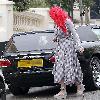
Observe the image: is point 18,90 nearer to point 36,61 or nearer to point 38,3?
point 36,61

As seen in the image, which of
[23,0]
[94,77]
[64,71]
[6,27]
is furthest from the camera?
[23,0]

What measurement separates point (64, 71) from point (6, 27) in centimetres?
1226

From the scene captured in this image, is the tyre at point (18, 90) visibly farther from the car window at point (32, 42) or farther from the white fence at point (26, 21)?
the white fence at point (26, 21)

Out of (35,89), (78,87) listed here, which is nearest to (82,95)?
(78,87)

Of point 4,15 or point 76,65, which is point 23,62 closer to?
point 76,65

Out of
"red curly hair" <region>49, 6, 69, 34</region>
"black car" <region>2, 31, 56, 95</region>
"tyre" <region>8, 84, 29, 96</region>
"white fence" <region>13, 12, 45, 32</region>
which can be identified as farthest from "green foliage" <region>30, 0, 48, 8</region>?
"red curly hair" <region>49, 6, 69, 34</region>

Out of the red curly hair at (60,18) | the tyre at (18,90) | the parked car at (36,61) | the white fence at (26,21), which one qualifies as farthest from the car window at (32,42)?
the white fence at (26,21)

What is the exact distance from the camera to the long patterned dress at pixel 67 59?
1141 centimetres

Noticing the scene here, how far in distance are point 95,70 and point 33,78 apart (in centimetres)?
154

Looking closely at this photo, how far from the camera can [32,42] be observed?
1201 cm

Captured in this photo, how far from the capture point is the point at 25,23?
28.0 metres

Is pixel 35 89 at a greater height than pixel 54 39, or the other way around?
pixel 54 39

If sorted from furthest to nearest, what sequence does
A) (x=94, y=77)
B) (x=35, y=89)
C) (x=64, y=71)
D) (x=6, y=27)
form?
1. (x=6, y=27)
2. (x=35, y=89)
3. (x=94, y=77)
4. (x=64, y=71)

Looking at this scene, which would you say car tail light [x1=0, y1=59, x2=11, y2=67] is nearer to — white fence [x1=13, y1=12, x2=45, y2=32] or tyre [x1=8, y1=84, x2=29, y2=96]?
tyre [x1=8, y1=84, x2=29, y2=96]
